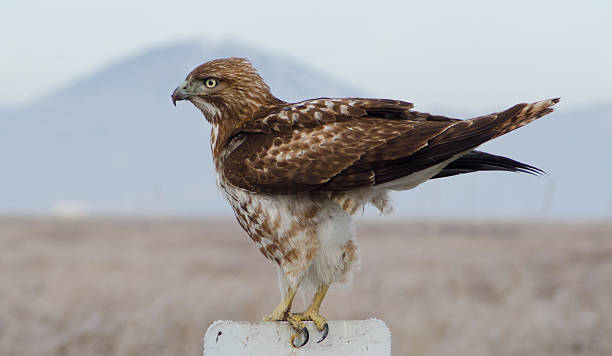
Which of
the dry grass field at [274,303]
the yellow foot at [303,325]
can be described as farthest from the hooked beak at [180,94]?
the dry grass field at [274,303]

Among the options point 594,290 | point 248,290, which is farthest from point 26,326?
point 594,290

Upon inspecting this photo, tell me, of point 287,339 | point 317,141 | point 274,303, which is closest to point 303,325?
point 287,339

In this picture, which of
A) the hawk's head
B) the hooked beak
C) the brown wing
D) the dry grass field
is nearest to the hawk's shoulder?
the brown wing

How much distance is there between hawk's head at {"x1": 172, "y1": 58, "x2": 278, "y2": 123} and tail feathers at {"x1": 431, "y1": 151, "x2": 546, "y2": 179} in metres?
1.39

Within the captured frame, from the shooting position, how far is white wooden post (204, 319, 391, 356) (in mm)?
4133

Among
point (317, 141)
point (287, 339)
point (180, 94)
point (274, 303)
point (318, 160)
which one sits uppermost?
point (180, 94)

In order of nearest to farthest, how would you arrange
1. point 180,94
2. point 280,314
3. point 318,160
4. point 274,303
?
point 318,160 < point 280,314 < point 180,94 < point 274,303

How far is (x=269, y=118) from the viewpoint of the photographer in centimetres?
454

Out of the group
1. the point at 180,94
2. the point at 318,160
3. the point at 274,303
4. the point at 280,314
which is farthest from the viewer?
the point at 274,303

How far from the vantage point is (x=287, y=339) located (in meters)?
4.28

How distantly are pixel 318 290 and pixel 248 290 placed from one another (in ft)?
38.6

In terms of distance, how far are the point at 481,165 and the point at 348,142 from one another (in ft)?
3.12

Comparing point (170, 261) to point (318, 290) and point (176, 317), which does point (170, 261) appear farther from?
point (318, 290)

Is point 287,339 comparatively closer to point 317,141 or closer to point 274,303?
point 317,141
